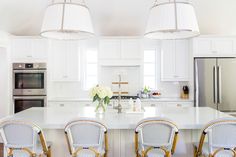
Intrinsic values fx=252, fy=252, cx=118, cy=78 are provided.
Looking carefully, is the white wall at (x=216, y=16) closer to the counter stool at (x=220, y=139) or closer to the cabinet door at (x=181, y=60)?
the cabinet door at (x=181, y=60)

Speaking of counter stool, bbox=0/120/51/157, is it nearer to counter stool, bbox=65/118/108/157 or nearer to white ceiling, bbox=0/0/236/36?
counter stool, bbox=65/118/108/157

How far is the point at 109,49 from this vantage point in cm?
566

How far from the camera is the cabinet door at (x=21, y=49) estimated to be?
217 inches

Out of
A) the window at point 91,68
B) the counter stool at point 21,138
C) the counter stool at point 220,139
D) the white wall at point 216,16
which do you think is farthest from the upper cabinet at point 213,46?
the counter stool at point 21,138

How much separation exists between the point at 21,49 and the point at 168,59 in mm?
3273

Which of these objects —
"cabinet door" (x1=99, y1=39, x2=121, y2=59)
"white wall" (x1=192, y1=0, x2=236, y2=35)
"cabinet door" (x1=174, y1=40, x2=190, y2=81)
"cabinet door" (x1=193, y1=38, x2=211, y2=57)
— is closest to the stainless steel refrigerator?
"cabinet door" (x1=193, y1=38, x2=211, y2=57)

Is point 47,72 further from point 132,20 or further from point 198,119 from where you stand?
point 198,119

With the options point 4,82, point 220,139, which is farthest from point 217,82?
point 4,82

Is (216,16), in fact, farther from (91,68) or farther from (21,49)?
(21,49)

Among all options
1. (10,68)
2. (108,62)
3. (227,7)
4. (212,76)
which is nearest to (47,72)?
(10,68)

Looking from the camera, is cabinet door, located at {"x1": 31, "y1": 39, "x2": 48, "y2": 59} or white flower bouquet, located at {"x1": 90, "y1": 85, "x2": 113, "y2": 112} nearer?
white flower bouquet, located at {"x1": 90, "y1": 85, "x2": 113, "y2": 112}

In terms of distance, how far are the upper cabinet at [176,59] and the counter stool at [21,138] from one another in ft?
12.3

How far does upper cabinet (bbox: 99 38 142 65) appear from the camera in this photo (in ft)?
18.5

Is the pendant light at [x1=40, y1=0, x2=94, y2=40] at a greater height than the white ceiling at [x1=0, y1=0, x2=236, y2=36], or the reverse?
the white ceiling at [x1=0, y1=0, x2=236, y2=36]
